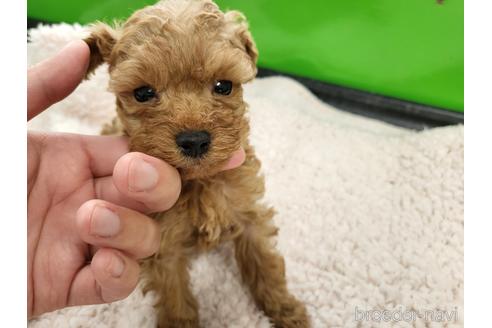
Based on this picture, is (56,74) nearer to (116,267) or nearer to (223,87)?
(223,87)

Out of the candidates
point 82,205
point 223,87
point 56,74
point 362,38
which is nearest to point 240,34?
point 223,87

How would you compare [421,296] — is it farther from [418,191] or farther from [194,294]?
[194,294]

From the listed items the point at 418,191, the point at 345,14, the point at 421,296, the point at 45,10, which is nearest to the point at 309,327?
the point at 421,296

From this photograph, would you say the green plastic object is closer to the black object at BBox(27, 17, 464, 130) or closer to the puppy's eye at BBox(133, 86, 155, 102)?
the black object at BBox(27, 17, 464, 130)

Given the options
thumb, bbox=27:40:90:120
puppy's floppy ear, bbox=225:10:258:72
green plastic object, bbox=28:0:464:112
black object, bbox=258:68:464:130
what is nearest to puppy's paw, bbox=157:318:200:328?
thumb, bbox=27:40:90:120

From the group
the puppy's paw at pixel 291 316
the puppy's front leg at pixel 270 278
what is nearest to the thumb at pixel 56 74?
the puppy's front leg at pixel 270 278

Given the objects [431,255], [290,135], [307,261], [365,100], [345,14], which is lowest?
[307,261]
